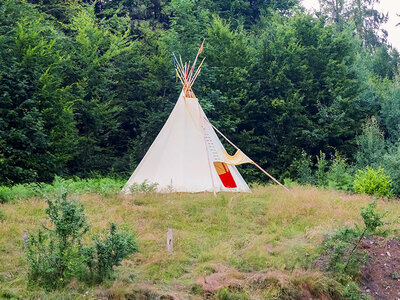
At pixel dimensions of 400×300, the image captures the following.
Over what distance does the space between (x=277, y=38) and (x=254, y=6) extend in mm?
6952

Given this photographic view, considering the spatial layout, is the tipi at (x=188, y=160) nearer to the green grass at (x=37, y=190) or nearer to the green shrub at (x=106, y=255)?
the green grass at (x=37, y=190)

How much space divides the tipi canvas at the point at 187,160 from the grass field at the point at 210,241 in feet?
3.05

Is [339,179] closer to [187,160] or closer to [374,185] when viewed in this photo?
[374,185]

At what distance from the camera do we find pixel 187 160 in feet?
41.4

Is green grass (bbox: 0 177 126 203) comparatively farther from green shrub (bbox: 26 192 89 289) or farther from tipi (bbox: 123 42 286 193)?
green shrub (bbox: 26 192 89 289)

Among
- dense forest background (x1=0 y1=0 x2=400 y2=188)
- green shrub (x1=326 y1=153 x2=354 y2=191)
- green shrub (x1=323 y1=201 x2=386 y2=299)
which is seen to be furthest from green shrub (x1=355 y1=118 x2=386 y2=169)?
green shrub (x1=323 y1=201 x2=386 y2=299)

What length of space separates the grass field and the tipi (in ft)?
3.14

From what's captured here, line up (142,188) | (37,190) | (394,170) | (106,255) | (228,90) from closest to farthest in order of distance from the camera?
(106,255) → (37,190) → (142,188) → (394,170) → (228,90)

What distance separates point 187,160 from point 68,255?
657cm

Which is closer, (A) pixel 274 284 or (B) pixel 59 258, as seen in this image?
(B) pixel 59 258

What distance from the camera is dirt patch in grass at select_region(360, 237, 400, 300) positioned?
6.96 meters

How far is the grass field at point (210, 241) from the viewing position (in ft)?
21.1

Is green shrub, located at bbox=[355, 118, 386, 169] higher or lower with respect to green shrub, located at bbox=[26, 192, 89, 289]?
higher

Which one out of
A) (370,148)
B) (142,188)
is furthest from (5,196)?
(370,148)
